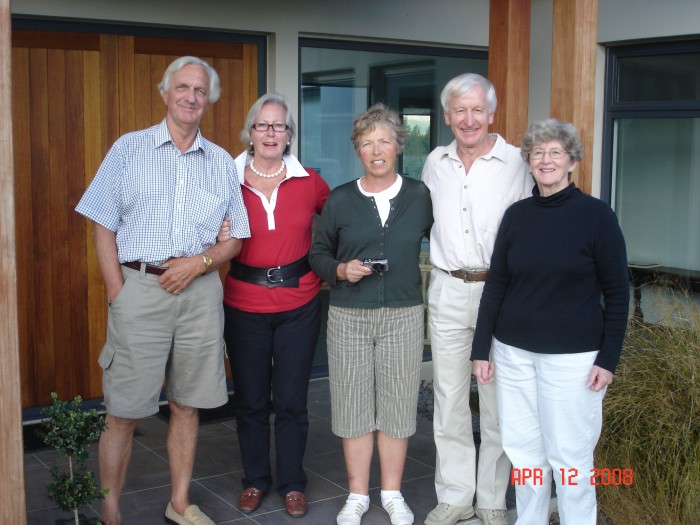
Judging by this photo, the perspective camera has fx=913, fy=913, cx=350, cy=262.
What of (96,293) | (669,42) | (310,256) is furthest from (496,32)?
(96,293)

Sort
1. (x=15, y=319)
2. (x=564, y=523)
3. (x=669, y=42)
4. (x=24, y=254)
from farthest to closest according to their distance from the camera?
(x=669, y=42)
(x=24, y=254)
(x=564, y=523)
(x=15, y=319)

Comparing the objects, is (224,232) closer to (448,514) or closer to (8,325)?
(8,325)

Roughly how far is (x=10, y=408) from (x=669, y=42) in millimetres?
5063

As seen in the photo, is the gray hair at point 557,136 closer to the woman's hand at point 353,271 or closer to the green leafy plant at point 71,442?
the woman's hand at point 353,271

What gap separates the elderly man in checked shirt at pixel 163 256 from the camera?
3506 mm

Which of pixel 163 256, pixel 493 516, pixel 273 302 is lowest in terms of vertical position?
pixel 493 516

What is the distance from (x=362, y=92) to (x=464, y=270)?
2844 mm

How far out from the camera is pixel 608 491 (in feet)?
13.0

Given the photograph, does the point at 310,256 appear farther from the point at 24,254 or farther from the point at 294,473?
the point at 24,254

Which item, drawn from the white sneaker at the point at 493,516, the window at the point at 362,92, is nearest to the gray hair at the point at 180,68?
the white sneaker at the point at 493,516

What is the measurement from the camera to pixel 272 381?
166 inches

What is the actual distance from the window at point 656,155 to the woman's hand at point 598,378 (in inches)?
139

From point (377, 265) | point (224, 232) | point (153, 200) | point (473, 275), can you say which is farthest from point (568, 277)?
point (153, 200)

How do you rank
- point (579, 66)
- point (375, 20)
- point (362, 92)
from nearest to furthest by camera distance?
point (579, 66) → point (375, 20) → point (362, 92)
